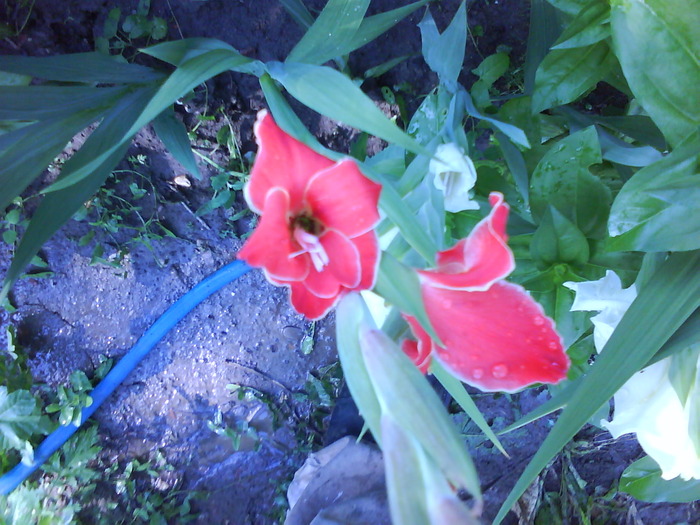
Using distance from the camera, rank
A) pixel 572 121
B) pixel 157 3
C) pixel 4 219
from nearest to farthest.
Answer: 1. pixel 572 121
2. pixel 157 3
3. pixel 4 219

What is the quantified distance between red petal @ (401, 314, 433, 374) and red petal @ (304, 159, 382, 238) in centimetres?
9

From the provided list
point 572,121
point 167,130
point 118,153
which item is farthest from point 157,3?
point 572,121

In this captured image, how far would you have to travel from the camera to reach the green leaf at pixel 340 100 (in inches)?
16.9

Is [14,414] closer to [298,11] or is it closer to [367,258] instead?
[298,11]

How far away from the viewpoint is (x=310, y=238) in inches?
13.4

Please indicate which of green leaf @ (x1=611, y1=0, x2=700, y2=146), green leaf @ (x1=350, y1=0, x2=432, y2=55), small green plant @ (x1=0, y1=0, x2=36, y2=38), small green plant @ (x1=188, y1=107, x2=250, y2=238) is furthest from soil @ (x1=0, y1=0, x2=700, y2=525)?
green leaf @ (x1=611, y1=0, x2=700, y2=146)

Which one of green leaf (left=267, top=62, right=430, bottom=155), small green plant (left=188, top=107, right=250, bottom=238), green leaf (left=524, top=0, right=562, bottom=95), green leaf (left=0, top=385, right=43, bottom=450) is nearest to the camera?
green leaf (left=267, top=62, right=430, bottom=155)

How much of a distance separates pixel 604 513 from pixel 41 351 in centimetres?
162

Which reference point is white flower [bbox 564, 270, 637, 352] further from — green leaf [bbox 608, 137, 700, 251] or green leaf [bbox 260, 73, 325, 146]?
green leaf [bbox 260, 73, 325, 146]

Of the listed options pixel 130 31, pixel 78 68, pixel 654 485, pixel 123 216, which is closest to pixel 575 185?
pixel 654 485

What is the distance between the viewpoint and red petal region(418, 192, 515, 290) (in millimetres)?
336

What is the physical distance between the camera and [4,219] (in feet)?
3.72

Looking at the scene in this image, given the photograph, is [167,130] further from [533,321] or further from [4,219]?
[533,321]

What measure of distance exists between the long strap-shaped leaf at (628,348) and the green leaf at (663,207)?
46 mm
